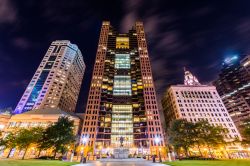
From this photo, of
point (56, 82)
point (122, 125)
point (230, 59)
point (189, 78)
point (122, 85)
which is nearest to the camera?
point (122, 125)

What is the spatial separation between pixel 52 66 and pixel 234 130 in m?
157

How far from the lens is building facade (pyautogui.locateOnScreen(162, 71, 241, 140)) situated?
272 ft

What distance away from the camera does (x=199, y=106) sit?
8969cm

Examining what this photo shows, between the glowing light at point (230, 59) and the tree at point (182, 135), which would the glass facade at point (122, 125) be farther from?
the glowing light at point (230, 59)

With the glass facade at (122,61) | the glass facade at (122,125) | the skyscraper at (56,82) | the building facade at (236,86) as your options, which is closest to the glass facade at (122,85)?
the glass facade at (122,61)

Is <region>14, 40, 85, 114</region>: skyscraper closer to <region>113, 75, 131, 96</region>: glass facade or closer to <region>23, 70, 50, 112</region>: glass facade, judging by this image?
<region>23, 70, 50, 112</region>: glass facade

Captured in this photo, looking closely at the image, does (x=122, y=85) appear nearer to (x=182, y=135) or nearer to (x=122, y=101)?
(x=122, y=101)

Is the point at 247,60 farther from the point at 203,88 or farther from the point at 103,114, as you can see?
the point at 103,114

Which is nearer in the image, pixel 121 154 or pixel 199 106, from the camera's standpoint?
pixel 121 154

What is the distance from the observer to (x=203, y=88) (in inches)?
3991

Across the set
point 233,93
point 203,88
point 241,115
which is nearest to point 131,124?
point 203,88

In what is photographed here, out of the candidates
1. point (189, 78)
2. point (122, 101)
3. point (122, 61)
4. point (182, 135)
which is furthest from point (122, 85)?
point (189, 78)

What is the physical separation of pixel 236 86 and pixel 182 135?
125720 millimetres

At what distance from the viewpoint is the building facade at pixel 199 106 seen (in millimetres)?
82938
